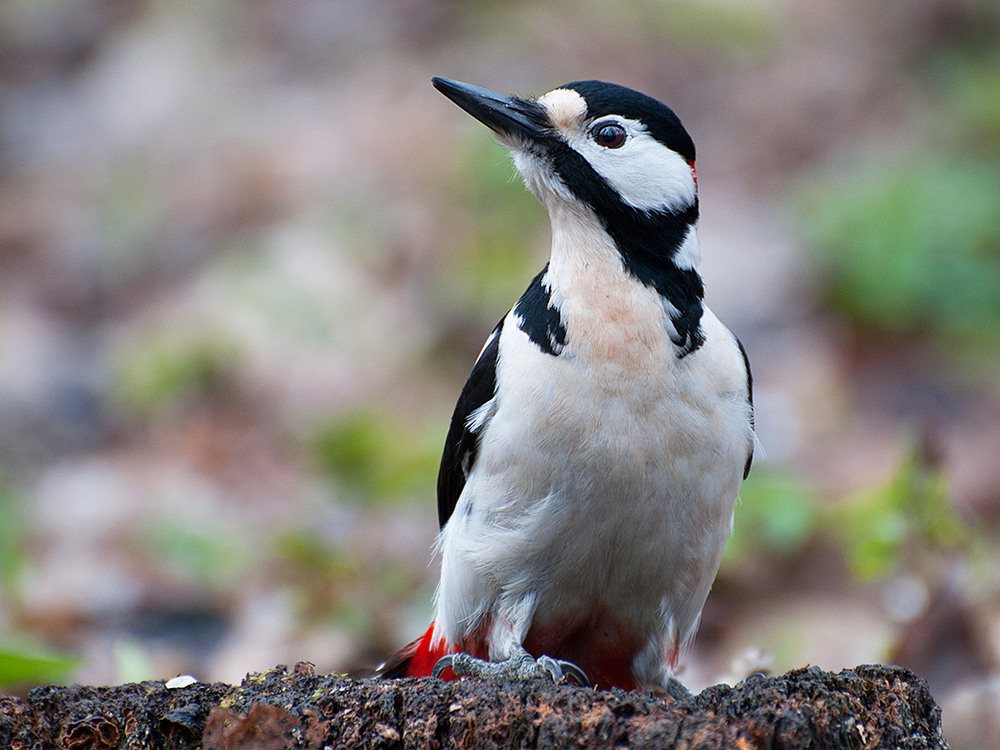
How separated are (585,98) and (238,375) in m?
4.93

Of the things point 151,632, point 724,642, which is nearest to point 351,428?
point 151,632

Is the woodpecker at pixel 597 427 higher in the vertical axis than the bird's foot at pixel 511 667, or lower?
higher

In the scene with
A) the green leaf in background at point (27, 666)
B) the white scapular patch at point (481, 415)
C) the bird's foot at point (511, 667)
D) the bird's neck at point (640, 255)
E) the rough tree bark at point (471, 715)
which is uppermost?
the bird's neck at point (640, 255)

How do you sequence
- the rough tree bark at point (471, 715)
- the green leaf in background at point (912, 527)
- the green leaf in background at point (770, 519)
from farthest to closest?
the green leaf in background at point (770, 519)
the green leaf in background at point (912, 527)
the rough tree bark at point (471, 715)

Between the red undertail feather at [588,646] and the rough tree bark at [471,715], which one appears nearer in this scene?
the rough tree bark at [471,715]

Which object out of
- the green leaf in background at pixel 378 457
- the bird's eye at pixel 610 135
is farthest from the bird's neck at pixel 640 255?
the green leaf in background at pixel 378 457

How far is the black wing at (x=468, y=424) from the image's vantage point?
370cm

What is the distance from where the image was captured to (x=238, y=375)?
26.5ft

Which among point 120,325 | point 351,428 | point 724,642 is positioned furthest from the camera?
point 120,325

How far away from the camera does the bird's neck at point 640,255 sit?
3.55 metres

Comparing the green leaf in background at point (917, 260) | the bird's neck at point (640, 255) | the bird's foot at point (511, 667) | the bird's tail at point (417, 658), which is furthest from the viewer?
the green leaf in background at point (917, 260)

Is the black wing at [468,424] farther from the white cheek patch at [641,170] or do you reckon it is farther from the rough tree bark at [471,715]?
the rough tree bark at [471,715]

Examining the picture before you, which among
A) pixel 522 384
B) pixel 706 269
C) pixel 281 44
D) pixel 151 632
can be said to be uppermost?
pixel 281 44

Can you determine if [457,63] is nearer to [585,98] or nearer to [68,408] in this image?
[68,408]
